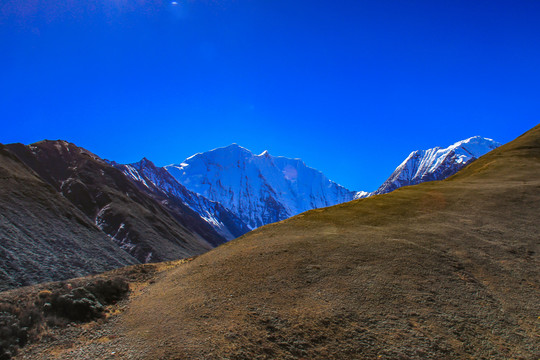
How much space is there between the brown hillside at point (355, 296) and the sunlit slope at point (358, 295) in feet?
0.24

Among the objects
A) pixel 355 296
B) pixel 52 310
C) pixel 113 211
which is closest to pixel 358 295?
pixel 355 296

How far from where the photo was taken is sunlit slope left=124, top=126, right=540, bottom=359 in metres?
15.1

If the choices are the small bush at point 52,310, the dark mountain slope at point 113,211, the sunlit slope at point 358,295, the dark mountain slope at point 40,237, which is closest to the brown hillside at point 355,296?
the sunlit slope at point 358,295

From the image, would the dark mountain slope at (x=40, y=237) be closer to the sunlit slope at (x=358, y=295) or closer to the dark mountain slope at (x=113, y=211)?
the dark mountain slope at (x=113, y=211)

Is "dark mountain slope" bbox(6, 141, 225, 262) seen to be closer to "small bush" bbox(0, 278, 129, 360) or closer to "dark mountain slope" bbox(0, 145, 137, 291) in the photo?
"dark mountain slope" bbox(0, 145, 137, 291)

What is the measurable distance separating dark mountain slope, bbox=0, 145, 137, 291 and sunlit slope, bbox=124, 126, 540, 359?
54682 mm

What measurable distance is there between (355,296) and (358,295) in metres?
0.24

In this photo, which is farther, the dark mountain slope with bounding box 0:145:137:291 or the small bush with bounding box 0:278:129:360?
the dark mountain slope with bounding box 0:145:137:291

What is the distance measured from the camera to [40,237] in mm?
A: 85250

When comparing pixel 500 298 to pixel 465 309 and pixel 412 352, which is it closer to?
pixel 465 309

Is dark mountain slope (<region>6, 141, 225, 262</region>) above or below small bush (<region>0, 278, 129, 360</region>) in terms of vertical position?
above

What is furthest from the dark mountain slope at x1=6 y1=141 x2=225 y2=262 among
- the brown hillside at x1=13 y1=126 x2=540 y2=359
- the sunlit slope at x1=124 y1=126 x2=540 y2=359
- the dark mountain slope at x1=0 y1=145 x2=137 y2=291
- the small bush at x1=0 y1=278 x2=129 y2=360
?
the sunlit slope at x1=124 y1=126 x2=540 y2=359

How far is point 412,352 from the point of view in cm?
1468

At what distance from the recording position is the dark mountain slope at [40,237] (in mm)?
67125
